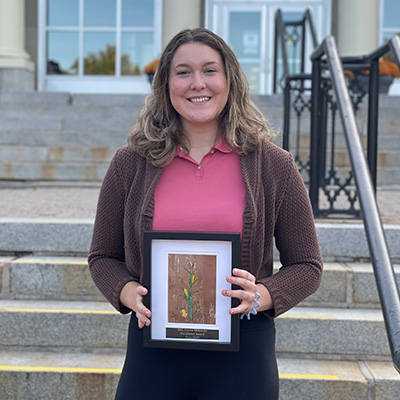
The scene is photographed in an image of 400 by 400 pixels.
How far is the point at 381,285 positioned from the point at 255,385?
76cm

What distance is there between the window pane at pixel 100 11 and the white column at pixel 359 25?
14.0ft

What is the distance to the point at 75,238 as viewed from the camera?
365cm

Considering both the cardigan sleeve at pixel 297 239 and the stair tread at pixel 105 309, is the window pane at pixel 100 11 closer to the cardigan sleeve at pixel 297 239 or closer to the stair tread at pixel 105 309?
the stair tread at pixel 105 309

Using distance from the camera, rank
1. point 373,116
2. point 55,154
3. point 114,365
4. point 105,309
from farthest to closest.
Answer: point 55,154 → point 373,116 → point 105,309 → point 114,365

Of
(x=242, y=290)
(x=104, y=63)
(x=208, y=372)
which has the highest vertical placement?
(x=104, y=63)

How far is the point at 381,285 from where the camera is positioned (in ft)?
7.36

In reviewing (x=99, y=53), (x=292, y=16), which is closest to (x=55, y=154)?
(x=99, y=53)

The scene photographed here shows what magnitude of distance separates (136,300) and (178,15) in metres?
9.40

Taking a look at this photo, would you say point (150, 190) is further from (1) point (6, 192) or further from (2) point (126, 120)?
(2) point (126, 120)

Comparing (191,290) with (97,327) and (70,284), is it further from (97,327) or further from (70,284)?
(70,284)

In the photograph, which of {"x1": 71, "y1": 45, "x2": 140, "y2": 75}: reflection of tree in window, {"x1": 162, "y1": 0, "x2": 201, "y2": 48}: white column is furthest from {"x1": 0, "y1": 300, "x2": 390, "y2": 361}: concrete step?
{"x1": 71, "y1": 45, "x2": 140, "y2": 75}: reflection of tree in window

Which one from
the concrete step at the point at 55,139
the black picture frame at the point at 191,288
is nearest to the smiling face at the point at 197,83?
the black picture frame at the point at 191,288

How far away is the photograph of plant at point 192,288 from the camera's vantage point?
5.16 ft

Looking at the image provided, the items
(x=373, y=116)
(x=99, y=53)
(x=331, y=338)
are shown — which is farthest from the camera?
(x=99, y=53)
